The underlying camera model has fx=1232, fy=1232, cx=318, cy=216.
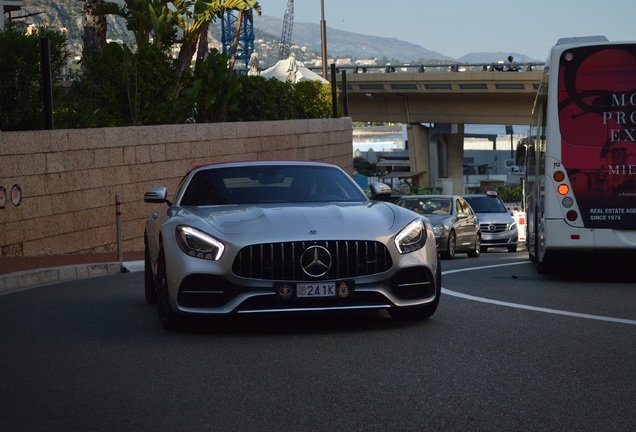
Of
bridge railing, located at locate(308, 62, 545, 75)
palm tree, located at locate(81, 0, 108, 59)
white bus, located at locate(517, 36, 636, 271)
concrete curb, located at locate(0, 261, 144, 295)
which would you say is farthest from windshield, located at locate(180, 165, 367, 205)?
bridge railing, located at locate(308, 62, 545, 75)

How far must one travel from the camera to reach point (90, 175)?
2366 cm

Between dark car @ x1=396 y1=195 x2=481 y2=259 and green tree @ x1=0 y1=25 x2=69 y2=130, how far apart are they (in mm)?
8404

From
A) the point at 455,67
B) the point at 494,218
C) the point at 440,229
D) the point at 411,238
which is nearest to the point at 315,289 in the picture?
the point at 411,238

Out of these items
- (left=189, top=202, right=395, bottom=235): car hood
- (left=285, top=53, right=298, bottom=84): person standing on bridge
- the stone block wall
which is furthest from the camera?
(left=285, top=53, right=298, bottom=84): person standing on bridge

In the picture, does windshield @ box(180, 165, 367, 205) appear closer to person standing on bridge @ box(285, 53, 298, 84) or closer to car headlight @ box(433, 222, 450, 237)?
car headlight @ box(433, 222, 450, 237)

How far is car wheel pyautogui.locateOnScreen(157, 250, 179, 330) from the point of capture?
966 cm

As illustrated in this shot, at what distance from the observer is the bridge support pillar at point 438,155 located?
80312 millimetres

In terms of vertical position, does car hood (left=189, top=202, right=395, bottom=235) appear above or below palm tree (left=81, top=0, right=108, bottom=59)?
below

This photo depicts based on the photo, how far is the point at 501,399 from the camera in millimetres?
6578

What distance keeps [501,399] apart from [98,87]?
23.2 m

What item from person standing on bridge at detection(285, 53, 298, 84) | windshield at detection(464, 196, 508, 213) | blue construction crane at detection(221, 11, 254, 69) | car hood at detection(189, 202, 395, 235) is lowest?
windshield at detection(464, 196, 508, 213)

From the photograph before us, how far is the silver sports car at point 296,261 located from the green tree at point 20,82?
13.8 m

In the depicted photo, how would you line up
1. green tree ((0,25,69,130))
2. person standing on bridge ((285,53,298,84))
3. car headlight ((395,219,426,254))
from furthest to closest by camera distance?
person standing on bridge ((285,53,298,84)) < green tree ((0,25,69,130)) < car headlight ((395,219,426,254))

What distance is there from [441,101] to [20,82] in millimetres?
50851
